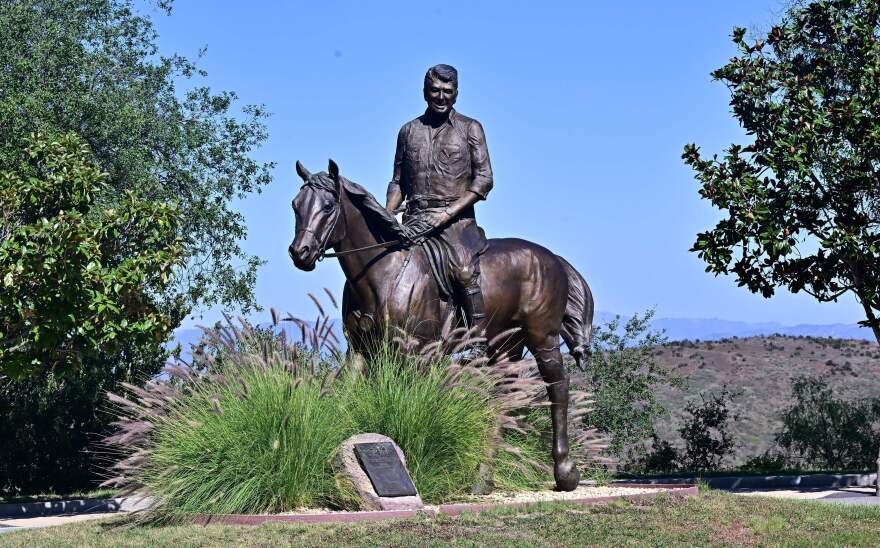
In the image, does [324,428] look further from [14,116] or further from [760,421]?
[760,421]

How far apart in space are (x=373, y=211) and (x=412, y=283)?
2.86 ft

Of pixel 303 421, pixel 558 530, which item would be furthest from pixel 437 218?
pixel 558 530

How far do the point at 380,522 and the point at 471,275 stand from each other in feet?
11.1

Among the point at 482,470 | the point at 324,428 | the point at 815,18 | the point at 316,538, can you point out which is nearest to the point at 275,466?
the point at 324,428

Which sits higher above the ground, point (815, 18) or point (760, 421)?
point (815, 18)

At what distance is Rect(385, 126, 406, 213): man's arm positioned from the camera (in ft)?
48.1

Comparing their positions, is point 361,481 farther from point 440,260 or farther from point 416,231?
point 416,231

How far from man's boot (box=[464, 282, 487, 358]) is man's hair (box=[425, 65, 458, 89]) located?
96.0 inches

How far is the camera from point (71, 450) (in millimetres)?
23906

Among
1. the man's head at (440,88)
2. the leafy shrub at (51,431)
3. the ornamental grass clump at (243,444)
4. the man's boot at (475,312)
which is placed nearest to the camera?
the ornamental grass clump at (243,444)

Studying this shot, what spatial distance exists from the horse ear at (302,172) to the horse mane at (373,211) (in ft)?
0.65

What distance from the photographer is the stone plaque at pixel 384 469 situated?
12.0 m

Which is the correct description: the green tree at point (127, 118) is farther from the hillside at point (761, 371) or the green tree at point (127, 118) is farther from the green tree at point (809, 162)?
the hillside at point (761, 371)

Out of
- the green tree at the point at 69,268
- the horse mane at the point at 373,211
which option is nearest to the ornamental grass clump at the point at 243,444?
the horse mane at the point at 373,211
